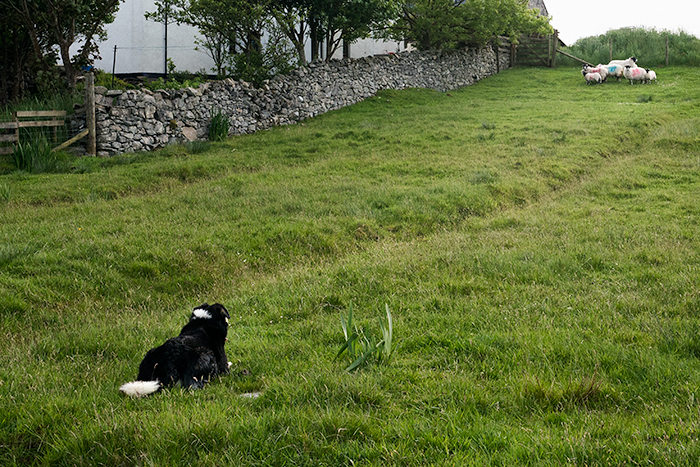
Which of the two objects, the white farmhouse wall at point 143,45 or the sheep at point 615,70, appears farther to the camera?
the sheep at point 615,70

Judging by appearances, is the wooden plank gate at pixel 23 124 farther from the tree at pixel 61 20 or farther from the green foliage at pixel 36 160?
the tree at pixel 61 20

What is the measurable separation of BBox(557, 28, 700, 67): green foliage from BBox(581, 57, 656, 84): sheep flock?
5.54 metres

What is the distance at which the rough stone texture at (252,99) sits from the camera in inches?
667

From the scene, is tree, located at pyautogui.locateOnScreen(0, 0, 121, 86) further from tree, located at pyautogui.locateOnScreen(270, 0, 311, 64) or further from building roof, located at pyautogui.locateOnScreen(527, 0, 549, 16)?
building roof, located at pyautogui.locateOnScreen(527, 0, 549, 16)

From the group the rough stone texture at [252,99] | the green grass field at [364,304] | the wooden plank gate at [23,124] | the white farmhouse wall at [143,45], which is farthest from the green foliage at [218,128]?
the white farmhouse wall at [143,45]

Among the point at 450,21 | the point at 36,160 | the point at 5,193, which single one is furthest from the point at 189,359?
the point at 450,21

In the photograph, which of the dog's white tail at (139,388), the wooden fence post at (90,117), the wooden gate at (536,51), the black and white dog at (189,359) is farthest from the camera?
the wooden gate at (536,51)

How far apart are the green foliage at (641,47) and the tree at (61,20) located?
3379cm

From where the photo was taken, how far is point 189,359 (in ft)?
12.8

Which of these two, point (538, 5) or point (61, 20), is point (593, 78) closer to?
point (538, 5)

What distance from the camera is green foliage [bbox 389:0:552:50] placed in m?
30.0

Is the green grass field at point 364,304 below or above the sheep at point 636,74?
below

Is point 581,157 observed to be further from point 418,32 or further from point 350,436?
point 418,32

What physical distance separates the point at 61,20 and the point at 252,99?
6910 mm
